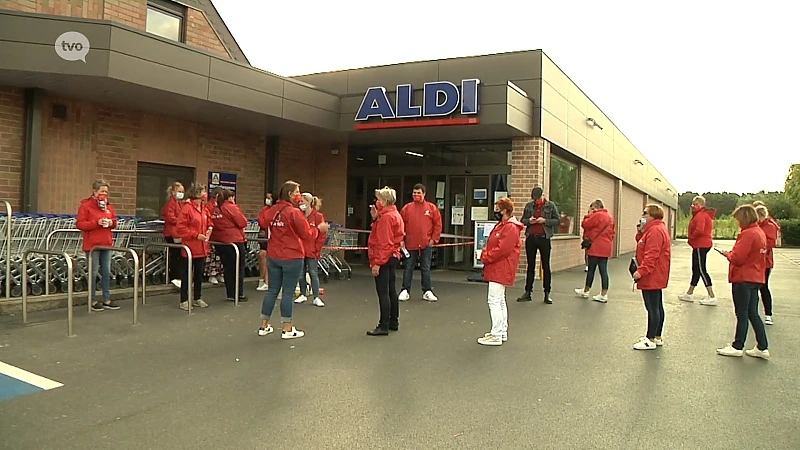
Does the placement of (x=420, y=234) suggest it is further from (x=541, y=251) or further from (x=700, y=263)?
(x=700, y=263)

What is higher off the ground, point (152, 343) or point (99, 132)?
point (99, 132)

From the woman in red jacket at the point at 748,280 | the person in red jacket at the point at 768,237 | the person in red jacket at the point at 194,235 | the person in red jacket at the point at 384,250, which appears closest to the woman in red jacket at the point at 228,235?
the person in red jacket at the point at 194,235

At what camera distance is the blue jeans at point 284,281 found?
23.6 ft

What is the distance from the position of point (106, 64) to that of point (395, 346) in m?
6.44

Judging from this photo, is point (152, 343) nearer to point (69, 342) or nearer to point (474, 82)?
point (69, 342)

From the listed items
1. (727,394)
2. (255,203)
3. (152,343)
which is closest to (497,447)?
(727,394)

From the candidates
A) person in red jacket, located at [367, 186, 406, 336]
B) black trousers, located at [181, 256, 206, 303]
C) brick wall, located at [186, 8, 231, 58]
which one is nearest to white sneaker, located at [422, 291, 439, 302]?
person in red jacket, located at [367, 186, 406, 336]

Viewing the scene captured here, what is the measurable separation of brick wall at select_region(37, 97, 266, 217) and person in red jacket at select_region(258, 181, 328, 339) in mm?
A: 6115

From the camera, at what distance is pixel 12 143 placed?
10641mm

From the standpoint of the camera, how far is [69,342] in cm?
684

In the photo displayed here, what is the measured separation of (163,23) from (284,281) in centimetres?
926

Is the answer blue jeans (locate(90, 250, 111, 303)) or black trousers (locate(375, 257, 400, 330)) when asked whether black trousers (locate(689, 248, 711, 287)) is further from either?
blue jeans (locate(90, 250, 111, 303))

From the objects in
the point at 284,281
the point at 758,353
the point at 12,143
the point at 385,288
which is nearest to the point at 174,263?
the point at 12,143

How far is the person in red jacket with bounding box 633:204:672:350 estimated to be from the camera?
276 inches
